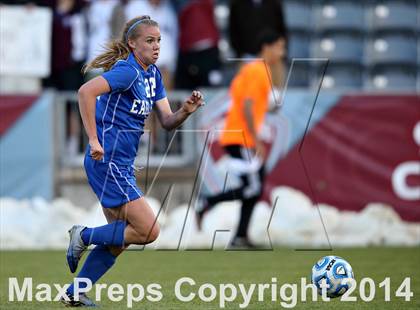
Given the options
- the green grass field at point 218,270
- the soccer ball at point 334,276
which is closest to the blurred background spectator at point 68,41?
the green grass field at point 218,270

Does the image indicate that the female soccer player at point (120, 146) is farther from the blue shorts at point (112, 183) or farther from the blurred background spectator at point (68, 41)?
the blurred background spectator at point (68, 41)

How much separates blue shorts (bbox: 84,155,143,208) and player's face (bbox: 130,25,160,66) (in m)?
0.72

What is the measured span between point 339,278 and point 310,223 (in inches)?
220

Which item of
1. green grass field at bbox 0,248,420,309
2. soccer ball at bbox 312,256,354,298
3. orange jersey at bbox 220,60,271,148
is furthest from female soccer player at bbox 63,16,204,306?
orange jersey at bbox 220,60,271,148

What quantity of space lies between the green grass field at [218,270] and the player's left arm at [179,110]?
1187 millimetres

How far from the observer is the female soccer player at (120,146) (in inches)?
252

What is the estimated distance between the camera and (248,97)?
11.6 metres

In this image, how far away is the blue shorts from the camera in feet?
21.0

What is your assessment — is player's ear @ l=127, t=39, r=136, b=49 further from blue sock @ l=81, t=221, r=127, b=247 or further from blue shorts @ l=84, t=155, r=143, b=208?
blue sock @ l=81, t=221, r=127, b=247

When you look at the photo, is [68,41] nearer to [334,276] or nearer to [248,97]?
[248,97]

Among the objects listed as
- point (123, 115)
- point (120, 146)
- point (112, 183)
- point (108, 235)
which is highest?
point (123, 115)

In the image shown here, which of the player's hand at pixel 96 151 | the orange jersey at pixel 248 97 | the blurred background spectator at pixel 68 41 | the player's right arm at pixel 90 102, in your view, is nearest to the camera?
the player's hand at pixel 96 151

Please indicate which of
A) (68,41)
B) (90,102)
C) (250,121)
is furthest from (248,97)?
(90,102)

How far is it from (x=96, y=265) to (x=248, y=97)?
17.7ft
